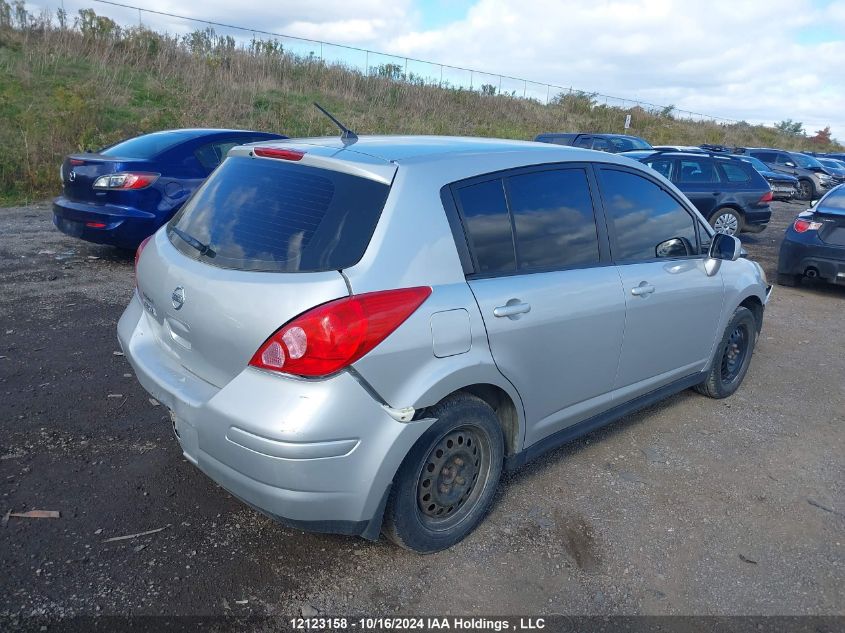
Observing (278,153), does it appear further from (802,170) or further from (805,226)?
(802,170)

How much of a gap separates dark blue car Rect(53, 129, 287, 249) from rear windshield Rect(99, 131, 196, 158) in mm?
10

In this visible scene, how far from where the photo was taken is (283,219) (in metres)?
2.89

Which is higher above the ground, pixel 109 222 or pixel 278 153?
pixel 278 153

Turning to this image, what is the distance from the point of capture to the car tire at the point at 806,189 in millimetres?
23250

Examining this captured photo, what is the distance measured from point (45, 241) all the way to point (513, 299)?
7774 mm

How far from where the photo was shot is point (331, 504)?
2621 mm

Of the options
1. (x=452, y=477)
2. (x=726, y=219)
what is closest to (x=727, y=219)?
(x=726, y=219)

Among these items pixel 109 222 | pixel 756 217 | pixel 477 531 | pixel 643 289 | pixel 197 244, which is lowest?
pixel 477 531

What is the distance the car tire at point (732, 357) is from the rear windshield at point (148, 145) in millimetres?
6023

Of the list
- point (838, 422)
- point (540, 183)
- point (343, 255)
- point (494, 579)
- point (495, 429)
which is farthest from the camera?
point (838, 422)

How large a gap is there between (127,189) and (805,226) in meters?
8.06

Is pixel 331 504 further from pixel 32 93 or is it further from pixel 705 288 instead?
pixel 32 93

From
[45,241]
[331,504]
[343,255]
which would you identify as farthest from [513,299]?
[45,241]

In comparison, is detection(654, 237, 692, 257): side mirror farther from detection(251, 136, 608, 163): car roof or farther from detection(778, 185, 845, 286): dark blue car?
detection(778, 185, 845, 286): dark blue car
